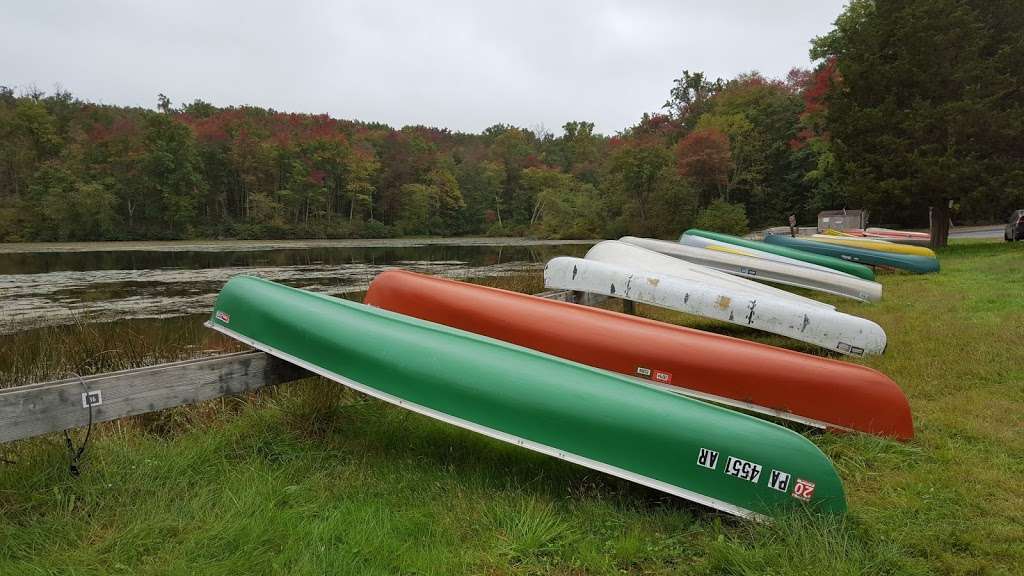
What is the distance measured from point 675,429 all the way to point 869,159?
12.2m

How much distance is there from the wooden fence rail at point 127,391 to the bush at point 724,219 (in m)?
31.2

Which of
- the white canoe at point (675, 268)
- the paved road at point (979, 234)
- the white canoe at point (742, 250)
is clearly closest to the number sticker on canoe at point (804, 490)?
the white canoe at point (675, 268)

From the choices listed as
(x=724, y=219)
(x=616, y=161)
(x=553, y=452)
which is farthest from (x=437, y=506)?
(x=616, y=161)

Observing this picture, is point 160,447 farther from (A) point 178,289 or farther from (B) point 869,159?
(B) point 869,159

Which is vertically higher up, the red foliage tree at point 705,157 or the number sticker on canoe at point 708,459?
the red foliage tree at point 705,157

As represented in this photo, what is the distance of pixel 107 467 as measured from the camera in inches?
103

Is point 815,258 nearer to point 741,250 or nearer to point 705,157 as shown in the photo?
point 741,250

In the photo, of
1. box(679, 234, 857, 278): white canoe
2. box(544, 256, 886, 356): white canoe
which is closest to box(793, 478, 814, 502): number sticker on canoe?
box(544, 256, 886, 356): white canoe

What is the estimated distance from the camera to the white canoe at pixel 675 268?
5.43m

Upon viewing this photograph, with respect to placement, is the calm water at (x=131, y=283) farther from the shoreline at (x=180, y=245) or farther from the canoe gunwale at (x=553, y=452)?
the shoreline at (x=180, y=245)

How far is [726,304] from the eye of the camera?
15.9 feet

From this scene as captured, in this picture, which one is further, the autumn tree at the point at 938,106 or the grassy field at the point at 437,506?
the autumn tree at the point at 938,106

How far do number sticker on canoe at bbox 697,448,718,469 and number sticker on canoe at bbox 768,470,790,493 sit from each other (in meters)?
0.20

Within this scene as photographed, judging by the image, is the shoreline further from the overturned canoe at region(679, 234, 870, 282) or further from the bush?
the overturned canoe at region(679, 234, 870, 282)
